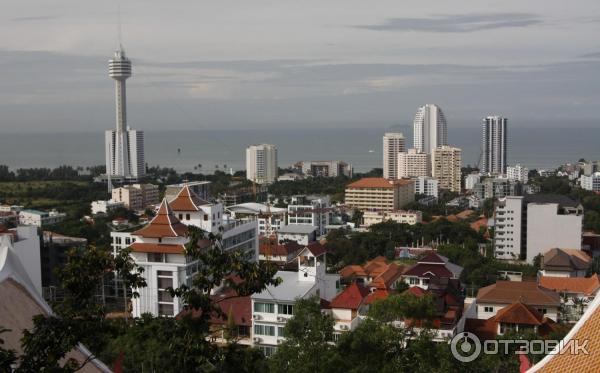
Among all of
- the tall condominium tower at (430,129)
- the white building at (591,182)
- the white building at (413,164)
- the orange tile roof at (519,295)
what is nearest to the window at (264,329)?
the orange tile roof at (519,295)

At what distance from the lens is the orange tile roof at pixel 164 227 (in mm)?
11305

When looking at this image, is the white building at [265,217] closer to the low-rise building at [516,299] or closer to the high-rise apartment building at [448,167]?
the low-rise building at [516,299]

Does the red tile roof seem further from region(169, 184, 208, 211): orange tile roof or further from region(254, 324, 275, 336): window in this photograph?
region(169, 184, 208, 211): orange tile roof

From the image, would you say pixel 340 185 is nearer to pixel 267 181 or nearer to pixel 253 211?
pixel 267 181

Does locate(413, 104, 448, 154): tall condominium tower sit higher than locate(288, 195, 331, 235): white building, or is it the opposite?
locate(413, 104, 448, 154): tall condominium tower

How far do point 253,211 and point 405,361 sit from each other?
66.6 feet

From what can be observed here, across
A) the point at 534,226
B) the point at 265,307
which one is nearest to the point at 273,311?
the point at 265,307

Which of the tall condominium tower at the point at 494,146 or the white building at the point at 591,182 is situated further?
the tall condominium tower at the point at 494,146

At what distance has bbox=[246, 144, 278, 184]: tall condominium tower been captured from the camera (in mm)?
41625

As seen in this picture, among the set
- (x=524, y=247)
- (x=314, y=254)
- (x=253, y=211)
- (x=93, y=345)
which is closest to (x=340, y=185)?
(x=253, y=211)

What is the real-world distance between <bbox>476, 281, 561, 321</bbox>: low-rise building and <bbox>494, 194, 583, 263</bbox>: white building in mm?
6548

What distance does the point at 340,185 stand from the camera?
35469mm

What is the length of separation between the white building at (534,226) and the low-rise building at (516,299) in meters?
6.55

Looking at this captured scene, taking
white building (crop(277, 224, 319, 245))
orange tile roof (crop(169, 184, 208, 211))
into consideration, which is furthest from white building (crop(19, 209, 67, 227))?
orange tile roof (crop(169, 184, 208, 211))
